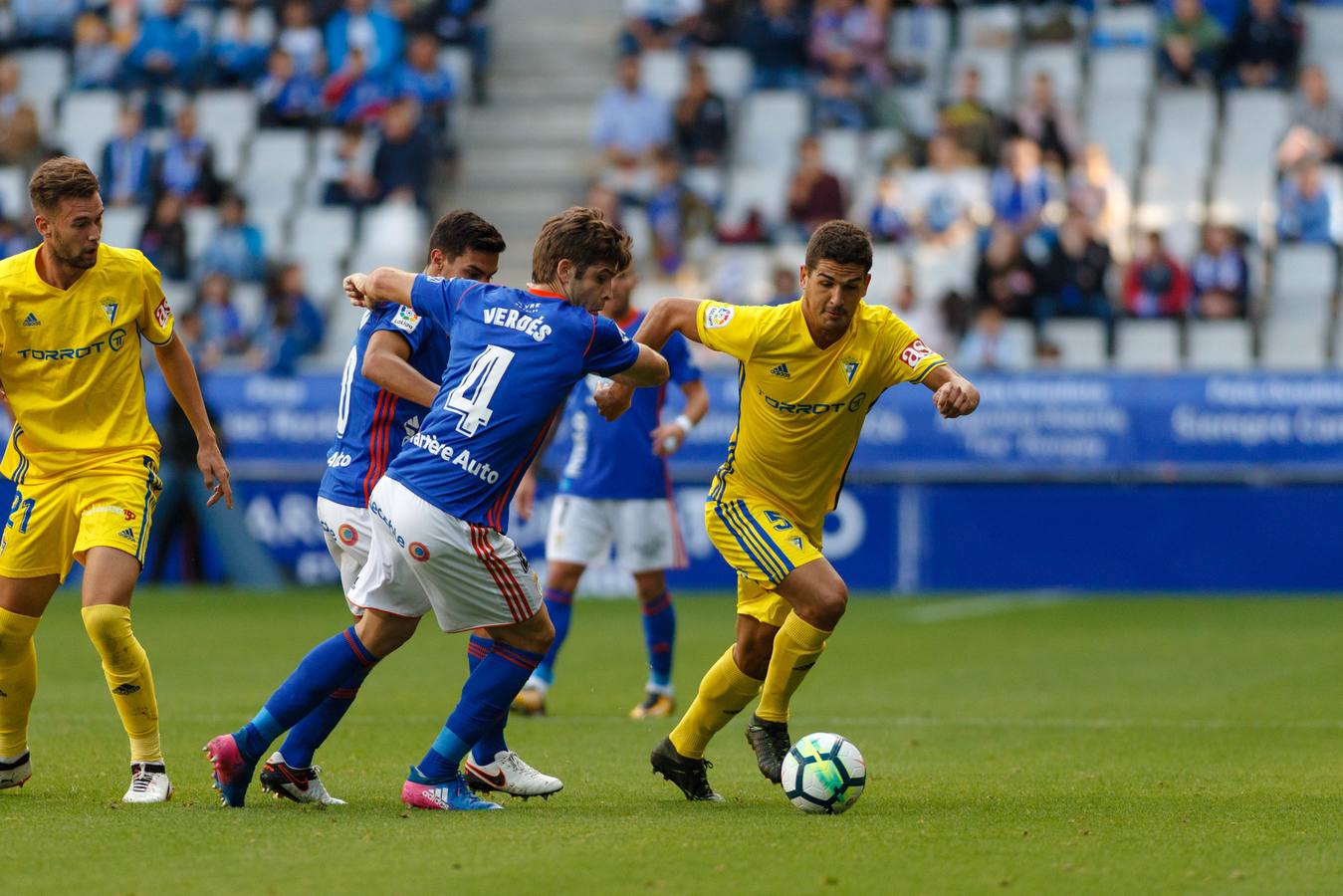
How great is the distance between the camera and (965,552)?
18.2 meters

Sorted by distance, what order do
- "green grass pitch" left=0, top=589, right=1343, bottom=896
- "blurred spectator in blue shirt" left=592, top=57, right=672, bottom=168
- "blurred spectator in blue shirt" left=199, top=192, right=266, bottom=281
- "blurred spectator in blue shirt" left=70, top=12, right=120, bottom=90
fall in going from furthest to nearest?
"blurred spectator in blue shirt" left=70, top=12, right=120, bottom=90 < "blurred spectator in blue shirt" left=592, top=57, right=672, bottom=168 < "blurred spectator in blue shirt" left=199, top=192, right=266, bottom=281 < "green grass pitch" left=0, top=589, right=1343, bottom=896

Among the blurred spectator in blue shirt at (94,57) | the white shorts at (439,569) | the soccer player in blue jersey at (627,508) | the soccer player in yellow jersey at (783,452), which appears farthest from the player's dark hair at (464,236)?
the blurred spectator in blue shirt at (94,57)

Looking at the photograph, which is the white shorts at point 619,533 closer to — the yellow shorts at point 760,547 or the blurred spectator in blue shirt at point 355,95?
the yellow shorts at point 760,547

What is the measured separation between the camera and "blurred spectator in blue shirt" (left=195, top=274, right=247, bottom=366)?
2114 cm

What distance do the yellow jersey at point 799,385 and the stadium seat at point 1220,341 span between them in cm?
1308

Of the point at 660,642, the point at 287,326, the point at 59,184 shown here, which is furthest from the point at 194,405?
the point at 287,326

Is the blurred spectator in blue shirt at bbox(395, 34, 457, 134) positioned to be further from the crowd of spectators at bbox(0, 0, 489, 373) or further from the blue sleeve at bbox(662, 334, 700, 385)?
the blue sleeve at bbox(662, 334, 700, 385)

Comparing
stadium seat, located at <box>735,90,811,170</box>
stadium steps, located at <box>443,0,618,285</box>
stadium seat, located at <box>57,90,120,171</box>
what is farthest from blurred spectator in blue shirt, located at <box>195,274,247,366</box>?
stadium seat, located at <box>735,90,811,170</box>

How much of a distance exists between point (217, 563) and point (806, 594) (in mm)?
12530

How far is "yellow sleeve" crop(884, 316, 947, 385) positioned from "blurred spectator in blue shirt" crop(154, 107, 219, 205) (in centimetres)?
1709

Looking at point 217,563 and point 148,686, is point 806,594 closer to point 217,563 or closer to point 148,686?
point 148,686

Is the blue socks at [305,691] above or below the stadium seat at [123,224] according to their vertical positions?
below

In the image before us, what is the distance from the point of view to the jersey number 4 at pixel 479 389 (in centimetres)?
673

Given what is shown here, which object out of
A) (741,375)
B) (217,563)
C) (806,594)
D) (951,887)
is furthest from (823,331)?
(217,563)
